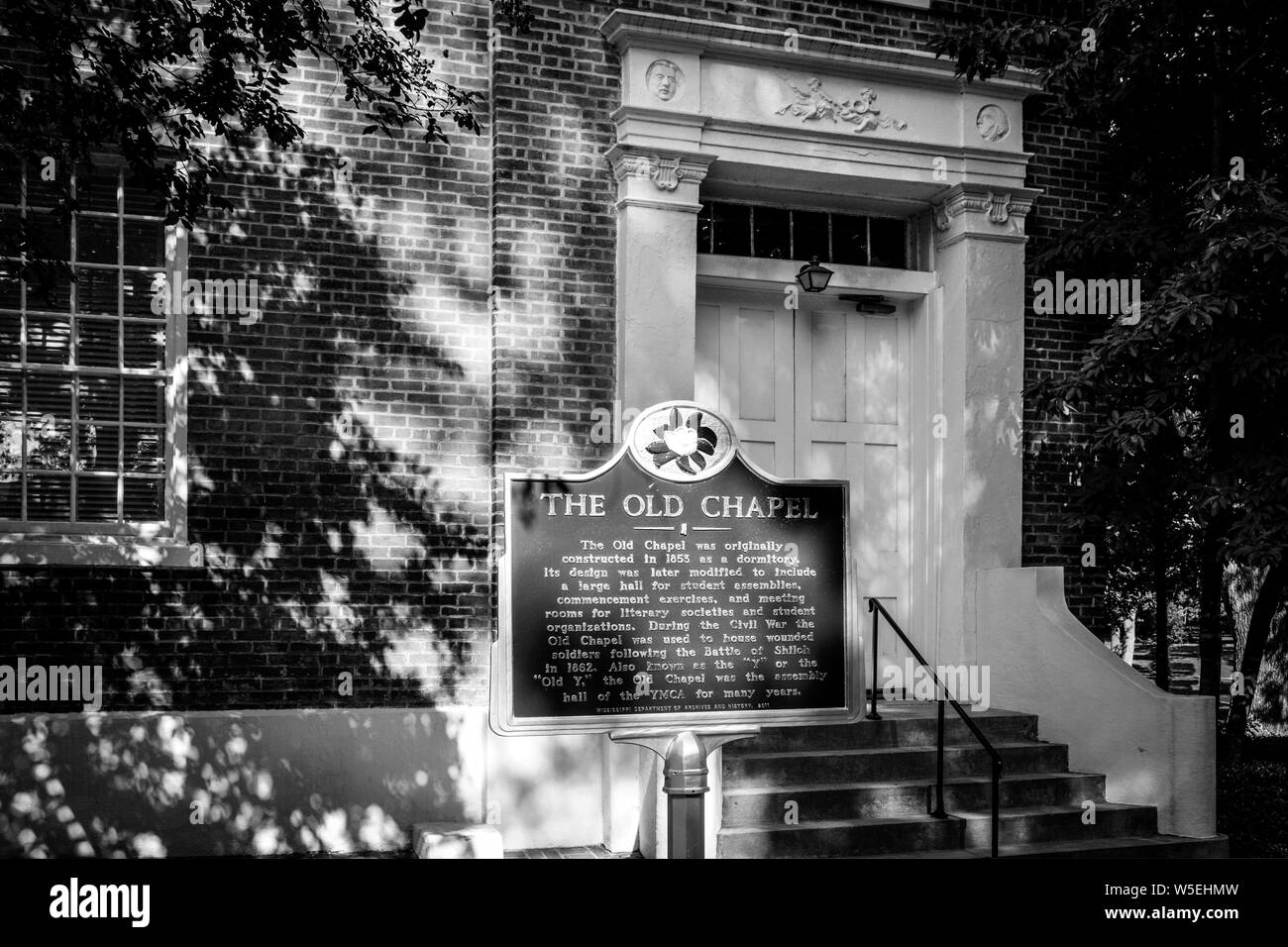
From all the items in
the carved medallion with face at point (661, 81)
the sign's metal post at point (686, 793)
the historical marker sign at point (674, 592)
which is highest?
the carved medallion with face at point (661, 81)

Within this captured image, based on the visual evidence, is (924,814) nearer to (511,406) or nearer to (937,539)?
(937,539)

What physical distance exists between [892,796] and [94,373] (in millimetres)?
5675

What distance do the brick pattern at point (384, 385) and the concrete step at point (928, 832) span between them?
216 centimetres

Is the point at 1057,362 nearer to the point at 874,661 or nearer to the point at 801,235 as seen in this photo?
the point at 801,235

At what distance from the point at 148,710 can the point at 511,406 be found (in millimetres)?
2961

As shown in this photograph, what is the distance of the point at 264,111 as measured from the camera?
277 inches

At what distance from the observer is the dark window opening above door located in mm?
9391

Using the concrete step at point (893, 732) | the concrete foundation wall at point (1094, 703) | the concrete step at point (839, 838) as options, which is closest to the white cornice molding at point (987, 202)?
the concrete foundation wall at point (1094, 703)

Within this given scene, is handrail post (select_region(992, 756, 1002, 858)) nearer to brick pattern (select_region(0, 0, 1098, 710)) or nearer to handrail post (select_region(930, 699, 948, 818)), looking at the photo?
handrail post (select_region(930, 699, 948, 818))

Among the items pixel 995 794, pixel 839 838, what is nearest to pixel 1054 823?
pixel 995 794

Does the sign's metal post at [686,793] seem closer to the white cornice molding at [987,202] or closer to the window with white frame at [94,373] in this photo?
the window with white frame at [94,373]

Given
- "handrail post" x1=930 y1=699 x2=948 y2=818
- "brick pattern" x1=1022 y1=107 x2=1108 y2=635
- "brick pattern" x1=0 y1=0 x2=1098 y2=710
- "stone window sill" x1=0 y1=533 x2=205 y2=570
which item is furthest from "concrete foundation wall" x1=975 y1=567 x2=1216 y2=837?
"stone window sill" x1=0 y1=533 x2=205 y2=570

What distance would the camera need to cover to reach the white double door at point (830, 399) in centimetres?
934
